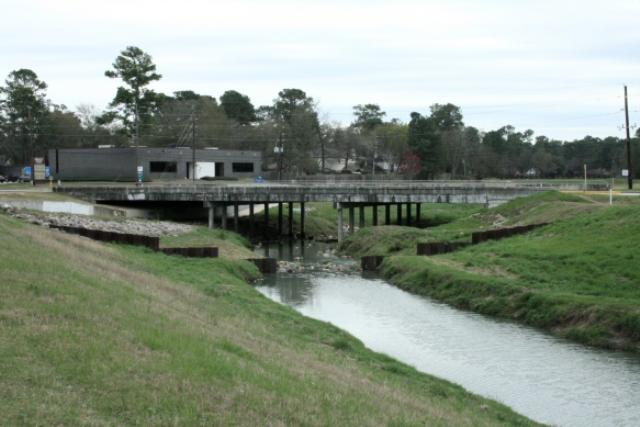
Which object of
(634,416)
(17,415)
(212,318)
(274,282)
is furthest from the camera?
(274,282)

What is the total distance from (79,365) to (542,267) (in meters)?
30.9

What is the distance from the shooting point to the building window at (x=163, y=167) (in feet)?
364

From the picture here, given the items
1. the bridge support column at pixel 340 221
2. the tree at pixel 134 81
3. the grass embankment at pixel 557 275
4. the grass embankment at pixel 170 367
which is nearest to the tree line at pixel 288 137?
the tree at pixel 134 81

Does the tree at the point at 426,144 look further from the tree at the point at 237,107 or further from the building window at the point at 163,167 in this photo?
the tree at the point at 237,107

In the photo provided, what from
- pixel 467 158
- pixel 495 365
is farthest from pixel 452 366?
pixel 467 158

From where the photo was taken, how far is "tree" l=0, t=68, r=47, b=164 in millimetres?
119938

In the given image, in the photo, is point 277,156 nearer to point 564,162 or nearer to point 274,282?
point 564,162

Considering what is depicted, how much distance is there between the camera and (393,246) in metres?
59.3

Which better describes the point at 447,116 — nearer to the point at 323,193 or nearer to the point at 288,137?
the point at 288,137

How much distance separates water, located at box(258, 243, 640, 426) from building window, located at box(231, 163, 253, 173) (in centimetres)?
8015

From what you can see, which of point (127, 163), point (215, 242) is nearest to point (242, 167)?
point (127, 163)

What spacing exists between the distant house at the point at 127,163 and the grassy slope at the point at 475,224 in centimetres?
4603

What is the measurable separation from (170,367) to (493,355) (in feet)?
51.2

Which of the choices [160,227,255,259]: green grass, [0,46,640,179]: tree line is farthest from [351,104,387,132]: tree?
[160,227,255,259]: green grass
